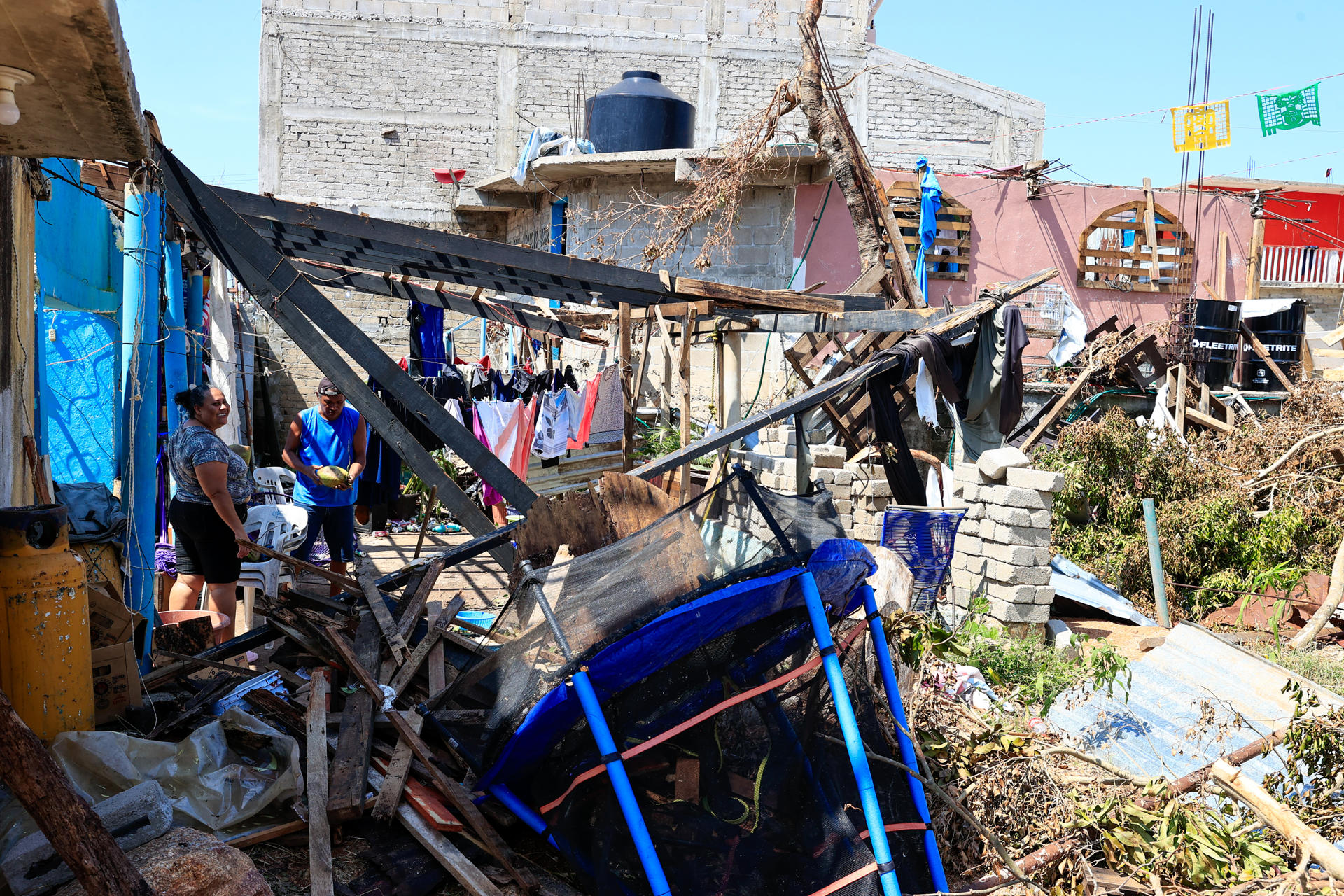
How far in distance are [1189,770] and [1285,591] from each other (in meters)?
5.06

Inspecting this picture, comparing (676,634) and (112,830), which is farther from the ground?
(676,634)

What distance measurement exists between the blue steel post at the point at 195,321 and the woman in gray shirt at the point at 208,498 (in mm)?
2350

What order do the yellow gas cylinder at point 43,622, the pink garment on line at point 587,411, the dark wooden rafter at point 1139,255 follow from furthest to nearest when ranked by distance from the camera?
the dark wooden rafter at point 1139,255, the pink garment on line at point 587,411, the yellow gas cylinder at point 43,622

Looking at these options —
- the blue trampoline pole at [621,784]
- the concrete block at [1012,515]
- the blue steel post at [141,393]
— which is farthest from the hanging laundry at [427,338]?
the blue trampoline pole at [621,784]

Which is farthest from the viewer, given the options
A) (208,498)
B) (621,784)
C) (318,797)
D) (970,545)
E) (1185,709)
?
(970,545)

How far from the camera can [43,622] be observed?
3.19 m

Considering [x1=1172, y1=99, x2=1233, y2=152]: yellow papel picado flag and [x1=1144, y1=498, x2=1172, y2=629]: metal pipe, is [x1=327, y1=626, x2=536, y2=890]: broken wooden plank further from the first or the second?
[x1=1172, y1=99, x2=1233, y2=152]: yellow papel picado flag

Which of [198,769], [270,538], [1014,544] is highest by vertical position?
[1014,544]

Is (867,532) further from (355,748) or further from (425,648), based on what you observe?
(355,748)

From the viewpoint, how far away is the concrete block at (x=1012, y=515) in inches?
267

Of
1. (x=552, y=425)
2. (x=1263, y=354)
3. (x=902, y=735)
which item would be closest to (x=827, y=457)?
(x=552, y=425)

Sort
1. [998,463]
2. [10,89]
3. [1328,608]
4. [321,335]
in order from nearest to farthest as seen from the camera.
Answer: [10,89] < [321,335] < [998,463] < [1328,608]

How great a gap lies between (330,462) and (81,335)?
2.54 meters

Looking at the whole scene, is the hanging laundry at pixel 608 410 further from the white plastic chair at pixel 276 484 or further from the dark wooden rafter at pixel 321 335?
the dark wooden rafter at pixel 321 335
